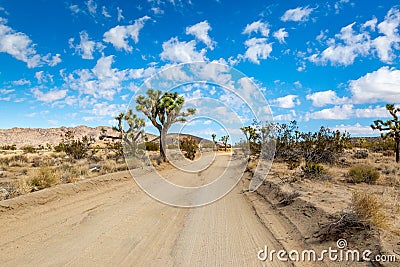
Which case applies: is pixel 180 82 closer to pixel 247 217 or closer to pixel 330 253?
pixel 247 217

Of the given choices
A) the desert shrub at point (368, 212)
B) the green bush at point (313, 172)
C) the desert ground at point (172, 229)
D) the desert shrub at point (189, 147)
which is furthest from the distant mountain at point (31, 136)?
the desert shrub at point (368, 212)

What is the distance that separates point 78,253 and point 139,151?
76.4 ft

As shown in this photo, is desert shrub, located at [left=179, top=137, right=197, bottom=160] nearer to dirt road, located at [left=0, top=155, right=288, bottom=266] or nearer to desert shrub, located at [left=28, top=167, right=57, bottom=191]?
desert shrub, located at [left=28, top=167, right=57, bottom=191]

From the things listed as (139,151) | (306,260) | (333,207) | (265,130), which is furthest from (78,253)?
(139,151)

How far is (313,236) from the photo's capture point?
5535 mm

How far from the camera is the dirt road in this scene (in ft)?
15.4

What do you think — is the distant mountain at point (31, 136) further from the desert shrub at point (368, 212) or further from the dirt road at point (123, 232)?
the desert shrub at point (368, 212)

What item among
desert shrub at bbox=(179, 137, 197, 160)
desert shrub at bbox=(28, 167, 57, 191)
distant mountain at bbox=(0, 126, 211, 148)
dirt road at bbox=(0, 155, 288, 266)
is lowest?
dirt road at bbox=(0, 155, 288, 266)

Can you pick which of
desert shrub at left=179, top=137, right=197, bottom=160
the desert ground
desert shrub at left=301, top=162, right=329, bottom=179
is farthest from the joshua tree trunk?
the desert ground

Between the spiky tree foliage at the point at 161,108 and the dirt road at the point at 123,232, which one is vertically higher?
the spiky tree foliage at the point at 161,108

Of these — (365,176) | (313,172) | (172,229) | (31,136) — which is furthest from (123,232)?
(31,136)

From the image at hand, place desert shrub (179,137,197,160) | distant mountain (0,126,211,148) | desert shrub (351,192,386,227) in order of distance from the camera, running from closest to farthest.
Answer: desert shrub (351,192,386,227), desert shrub (179,137,197,160), distant mountain (0,126,211,148)

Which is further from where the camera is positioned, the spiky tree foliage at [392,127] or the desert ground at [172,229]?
the spiky tree foliage at [392,127]

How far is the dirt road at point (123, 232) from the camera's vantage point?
4699 mm
